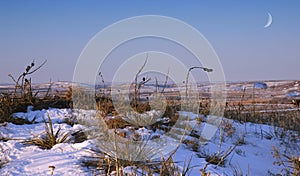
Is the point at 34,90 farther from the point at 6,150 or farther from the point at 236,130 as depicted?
the point at 236,130

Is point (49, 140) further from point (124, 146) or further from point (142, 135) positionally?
point (142, 135)

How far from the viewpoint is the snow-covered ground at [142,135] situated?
12.8 ft

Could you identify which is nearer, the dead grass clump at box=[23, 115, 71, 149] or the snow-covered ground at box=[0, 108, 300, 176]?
the snow-covered ground at box=[0, 108, 300, 176]

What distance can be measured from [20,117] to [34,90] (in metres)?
1.72

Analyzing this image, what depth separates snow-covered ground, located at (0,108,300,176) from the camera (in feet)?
12.8

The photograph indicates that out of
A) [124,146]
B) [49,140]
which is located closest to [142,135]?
[124,146]

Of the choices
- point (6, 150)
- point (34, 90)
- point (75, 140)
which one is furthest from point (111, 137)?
point (34, 90)

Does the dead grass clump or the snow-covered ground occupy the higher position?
the dead grass clump

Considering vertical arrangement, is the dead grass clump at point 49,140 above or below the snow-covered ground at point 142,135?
above

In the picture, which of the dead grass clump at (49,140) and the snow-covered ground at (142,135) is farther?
the dead grass clump at (49,140)

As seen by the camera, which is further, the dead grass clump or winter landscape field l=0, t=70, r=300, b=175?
the dead grass clump

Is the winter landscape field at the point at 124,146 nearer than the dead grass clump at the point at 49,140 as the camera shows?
Yes

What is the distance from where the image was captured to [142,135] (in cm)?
509

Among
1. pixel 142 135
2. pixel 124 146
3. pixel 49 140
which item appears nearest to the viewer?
pixel 124 146
